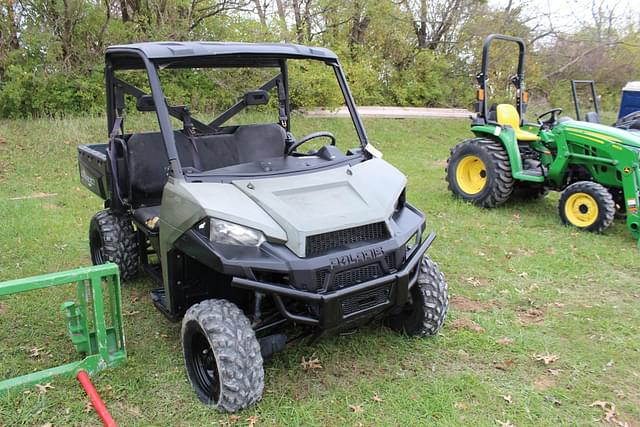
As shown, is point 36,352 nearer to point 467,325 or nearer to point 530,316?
point 467,325

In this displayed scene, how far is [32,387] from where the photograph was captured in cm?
298

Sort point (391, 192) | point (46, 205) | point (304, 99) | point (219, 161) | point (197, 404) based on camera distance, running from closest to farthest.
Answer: point (197, 404), point (391, 192), point (219, 161), point (46, 205), point (304, 99)

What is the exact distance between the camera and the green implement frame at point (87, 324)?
2.94 meters

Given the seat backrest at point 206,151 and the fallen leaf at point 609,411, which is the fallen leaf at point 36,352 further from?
the fallen leaf at point 609,411

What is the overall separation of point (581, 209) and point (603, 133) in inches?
32.4

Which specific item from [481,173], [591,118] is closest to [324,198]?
[481,173]

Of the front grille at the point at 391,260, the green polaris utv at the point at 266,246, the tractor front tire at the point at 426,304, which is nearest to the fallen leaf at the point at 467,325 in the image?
the tractor front tire at the point at 426,304

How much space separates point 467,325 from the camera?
3814mm

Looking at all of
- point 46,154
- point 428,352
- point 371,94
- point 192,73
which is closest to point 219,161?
point 428,352

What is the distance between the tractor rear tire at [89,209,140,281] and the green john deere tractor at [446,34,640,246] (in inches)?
166

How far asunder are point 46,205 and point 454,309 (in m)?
5.11

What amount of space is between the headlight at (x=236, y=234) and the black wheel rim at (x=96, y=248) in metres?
2.07

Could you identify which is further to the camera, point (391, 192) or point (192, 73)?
point (192, 73)

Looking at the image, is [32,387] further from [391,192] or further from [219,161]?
[391,192]
